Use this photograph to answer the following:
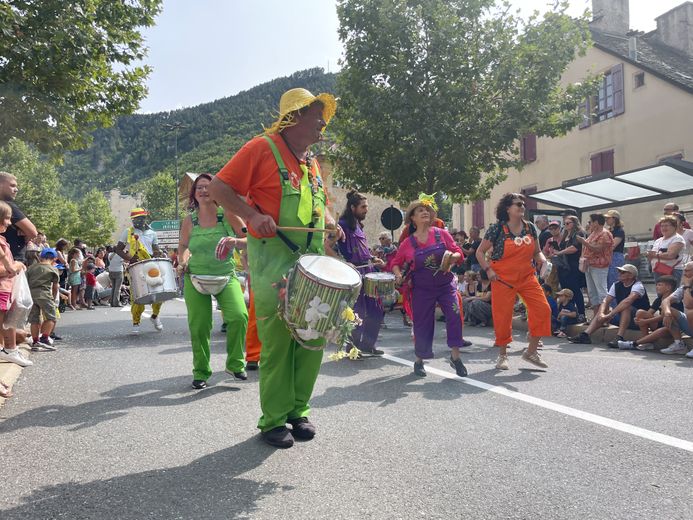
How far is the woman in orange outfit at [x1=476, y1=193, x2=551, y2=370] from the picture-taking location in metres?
7.34

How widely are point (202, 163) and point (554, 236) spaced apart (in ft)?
384

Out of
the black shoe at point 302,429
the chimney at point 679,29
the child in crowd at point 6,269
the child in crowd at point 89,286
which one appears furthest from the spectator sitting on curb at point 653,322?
the chimney at point 679,29

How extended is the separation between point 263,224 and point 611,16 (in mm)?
33261

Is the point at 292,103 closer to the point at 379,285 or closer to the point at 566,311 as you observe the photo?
the point at 379,285

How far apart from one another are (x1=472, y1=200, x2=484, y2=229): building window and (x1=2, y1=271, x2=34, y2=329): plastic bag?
29310mm

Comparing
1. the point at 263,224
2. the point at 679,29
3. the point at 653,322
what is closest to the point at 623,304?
the point at 653,322

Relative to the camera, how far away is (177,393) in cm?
579

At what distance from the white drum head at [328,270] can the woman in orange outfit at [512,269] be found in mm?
3626

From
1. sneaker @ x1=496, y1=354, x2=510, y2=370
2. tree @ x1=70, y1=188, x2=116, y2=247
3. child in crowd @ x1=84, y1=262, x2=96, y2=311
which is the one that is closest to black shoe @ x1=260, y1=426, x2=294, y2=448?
sneaker @ x1=496, y1=354, x2=510, y2=370

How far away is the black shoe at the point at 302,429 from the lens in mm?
4227

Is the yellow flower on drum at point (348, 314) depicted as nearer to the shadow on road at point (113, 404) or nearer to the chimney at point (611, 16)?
the shadow on road at point (113, 404)

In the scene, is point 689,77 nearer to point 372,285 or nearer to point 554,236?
point 554,236

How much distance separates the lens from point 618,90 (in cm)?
2536

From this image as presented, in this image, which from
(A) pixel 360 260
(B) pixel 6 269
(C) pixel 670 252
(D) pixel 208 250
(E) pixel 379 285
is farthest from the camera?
(C) pixel 670 252
